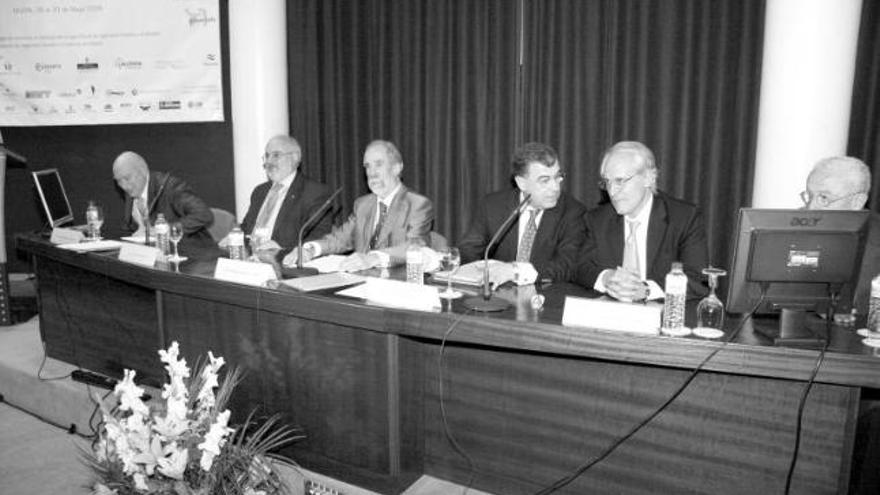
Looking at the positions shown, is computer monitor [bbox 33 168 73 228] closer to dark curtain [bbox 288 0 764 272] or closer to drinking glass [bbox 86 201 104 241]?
drinking glass [bbox 86 201 104 241]

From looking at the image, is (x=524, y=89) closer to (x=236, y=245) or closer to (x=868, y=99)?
(x=868, y=99)

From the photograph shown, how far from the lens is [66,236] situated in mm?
3252

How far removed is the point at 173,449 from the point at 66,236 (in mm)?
2195

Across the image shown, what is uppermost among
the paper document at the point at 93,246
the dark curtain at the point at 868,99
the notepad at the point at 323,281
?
the dark curtain at the point at 868,99

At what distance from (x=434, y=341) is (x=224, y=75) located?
12.5ft

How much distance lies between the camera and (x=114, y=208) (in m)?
5.39

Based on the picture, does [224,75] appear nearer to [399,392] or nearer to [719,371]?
[399,392]

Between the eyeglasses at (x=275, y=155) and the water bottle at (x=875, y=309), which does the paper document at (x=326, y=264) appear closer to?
the eyeglasses at (x=275, y=155)

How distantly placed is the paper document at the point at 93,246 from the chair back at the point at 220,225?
0.69 meters

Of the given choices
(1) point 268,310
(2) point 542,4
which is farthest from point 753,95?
(1) point 268,310

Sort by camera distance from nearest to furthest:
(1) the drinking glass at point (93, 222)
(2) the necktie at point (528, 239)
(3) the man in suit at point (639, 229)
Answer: (3) the man in suit at point (639, 229) < (2) the necktie at point (528, 239) < (1) the drinking glass at point (93, 222)

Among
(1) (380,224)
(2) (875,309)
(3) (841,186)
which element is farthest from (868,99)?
(1) (380,224)

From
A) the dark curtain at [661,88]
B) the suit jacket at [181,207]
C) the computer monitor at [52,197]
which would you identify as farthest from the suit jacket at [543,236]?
the computer monitor at [52,197]

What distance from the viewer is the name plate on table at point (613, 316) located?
1.78m
